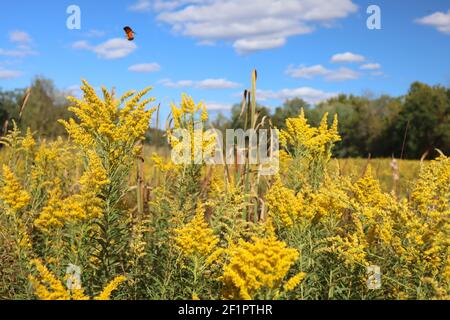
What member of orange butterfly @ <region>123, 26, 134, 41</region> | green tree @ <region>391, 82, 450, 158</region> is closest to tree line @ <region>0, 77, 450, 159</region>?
green tree @ <region>391, 82, 450, 158</region>

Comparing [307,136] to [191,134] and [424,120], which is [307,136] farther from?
[424,120]

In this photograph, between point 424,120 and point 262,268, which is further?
point 424,120

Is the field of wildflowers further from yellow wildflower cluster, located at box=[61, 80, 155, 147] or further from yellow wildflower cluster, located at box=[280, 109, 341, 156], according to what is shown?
yellow wildflower cluster, located at box=[280, 109, 341, 156]

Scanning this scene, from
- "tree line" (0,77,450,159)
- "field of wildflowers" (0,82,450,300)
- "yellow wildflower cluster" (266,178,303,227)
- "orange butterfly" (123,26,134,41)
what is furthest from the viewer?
"tree line" (0,77,450,159)

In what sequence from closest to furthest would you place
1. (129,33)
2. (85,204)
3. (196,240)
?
(196,240) → (85,204) → (129,33)

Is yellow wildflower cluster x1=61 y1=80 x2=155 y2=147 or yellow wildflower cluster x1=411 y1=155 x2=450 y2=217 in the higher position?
yellow wildflower cluster x1=61 y1=80 x2=155 y2=147

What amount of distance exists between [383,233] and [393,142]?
4810 centimetres

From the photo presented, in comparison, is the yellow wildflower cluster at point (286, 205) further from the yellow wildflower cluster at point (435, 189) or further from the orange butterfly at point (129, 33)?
the orange butterfly at point (129, 33)

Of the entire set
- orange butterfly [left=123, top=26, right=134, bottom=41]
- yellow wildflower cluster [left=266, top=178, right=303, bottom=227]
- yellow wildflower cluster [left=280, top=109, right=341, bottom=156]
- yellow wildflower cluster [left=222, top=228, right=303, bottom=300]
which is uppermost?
orange butterfly [left=123, top=26, right=134, bottom=41]

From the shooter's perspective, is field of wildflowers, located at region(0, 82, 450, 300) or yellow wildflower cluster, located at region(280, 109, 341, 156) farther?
yellow wildflower cluster, located at region(280, 109, 341, 156)

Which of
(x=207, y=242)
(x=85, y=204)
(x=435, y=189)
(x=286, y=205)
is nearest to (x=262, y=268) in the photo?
(x=207, y=242)

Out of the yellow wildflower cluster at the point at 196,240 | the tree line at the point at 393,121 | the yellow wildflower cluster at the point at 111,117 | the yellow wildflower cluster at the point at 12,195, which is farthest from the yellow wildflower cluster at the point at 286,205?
the tree line at the point at 393,121

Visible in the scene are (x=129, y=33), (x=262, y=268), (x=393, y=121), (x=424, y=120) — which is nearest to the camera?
(x=262, y=268)

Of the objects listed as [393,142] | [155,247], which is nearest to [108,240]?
[155,247]
